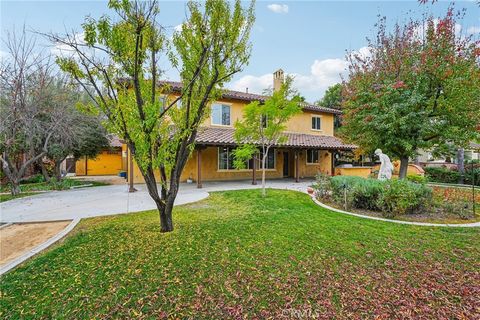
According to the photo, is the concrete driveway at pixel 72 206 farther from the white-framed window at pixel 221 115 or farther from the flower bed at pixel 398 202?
the white-framed window at pixel 221 115

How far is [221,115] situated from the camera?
15930mm

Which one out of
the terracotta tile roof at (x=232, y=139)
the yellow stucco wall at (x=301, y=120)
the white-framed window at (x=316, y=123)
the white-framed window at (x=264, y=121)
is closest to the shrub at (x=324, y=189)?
the white-framed window at (x=264, y=121)

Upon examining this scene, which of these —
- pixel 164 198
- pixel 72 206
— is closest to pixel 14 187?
pixel 72 206

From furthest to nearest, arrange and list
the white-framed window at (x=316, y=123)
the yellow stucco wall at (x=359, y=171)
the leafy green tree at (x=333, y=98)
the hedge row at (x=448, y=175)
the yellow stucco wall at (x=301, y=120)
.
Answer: the leafy green tree at (x=333, y=98) → the white-framed window at (x=316, y=123) → the yellow stucco wall at (x=359, y=171) → the yellow stucco wall at (x=301, y=120) → the hedge row at (x=448, y=175)

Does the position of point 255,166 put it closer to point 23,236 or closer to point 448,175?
point 23,236

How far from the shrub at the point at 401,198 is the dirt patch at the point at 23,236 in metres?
9.22

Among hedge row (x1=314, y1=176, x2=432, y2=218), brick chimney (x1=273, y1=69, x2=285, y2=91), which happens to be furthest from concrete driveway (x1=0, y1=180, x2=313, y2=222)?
brick chimney (x1=273, y1=69, x2=285, y2=91)

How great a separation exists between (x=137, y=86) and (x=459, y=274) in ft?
21.9

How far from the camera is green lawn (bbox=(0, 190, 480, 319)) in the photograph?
3096mm

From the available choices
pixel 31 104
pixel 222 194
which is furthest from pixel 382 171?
pixel 31 104

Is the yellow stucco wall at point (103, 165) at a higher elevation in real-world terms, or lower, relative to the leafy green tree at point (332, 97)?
lower

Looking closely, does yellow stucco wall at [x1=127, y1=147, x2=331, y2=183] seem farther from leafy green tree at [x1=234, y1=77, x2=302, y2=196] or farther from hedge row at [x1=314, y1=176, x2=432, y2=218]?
hedge row at [x1=314, y1=176, x2=432, y2=218]

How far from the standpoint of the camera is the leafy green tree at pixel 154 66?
4.39 metres

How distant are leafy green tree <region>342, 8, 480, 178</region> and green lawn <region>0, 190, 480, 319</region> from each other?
Result: 6.18 meters
